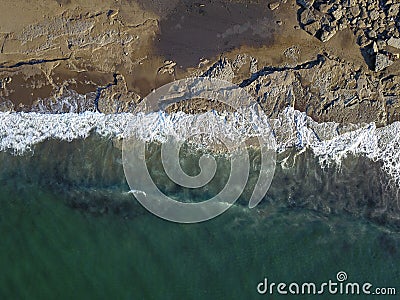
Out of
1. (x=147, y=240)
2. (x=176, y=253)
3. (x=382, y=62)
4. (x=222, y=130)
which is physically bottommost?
(x=176, y=253)

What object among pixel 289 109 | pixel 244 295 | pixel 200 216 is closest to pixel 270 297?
pixel 244 295

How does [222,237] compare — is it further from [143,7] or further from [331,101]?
[143,7]

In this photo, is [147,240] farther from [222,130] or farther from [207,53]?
[207,53]

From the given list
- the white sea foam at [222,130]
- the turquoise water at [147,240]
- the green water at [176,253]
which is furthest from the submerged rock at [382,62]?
the green water at [176,253]

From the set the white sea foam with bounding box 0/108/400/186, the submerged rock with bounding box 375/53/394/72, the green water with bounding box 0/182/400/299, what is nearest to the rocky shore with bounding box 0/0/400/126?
the submerged rock with bounding box 375/53/394/72

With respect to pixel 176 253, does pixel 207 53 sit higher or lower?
higher

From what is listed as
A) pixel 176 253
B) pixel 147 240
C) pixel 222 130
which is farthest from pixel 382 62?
pixel 147 240

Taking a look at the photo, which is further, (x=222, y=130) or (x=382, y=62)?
(x=222, y=130)
